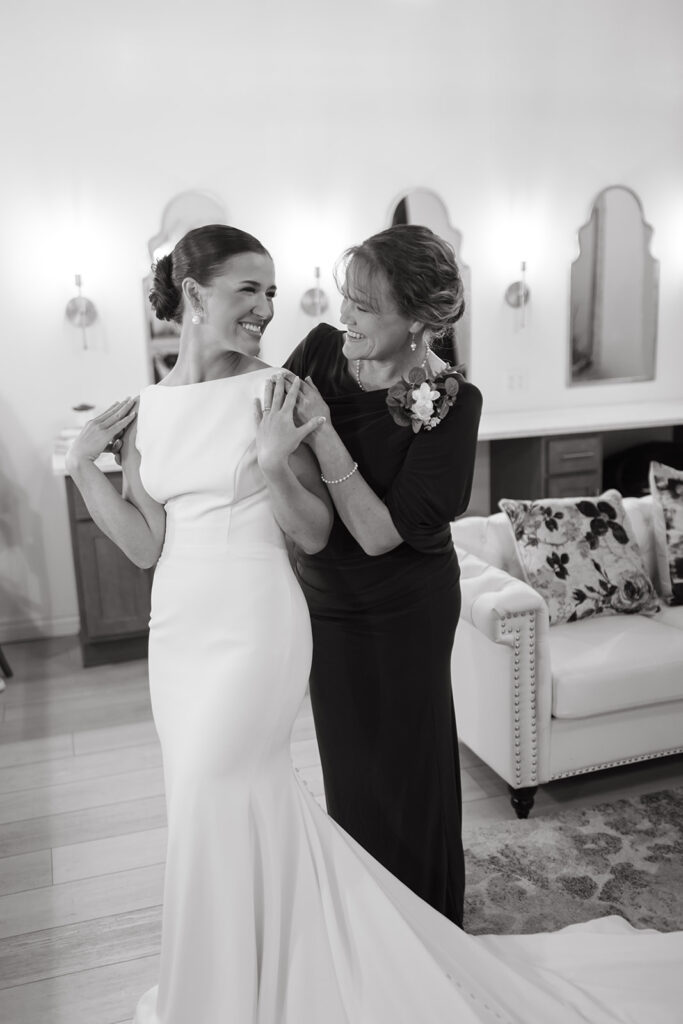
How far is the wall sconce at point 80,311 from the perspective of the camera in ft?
14.3

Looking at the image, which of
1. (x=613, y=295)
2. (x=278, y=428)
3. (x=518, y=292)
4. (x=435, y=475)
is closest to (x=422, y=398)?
(x=435, y=475)

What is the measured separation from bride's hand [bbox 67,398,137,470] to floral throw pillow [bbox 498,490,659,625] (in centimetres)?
169

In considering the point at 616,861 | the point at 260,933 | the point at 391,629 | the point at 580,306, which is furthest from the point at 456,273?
the point at 580,306

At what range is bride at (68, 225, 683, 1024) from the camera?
152 cm

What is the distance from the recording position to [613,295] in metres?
5.32

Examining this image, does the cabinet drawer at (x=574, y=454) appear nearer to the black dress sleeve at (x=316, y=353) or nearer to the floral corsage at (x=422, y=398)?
the black dress sleeve at (x=316, y=353)

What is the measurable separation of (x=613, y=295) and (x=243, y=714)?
14.9 feet

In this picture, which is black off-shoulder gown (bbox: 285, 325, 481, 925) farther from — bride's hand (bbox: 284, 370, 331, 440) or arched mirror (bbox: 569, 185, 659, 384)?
arched mirror (bbox: 569, 185, 659, 384)

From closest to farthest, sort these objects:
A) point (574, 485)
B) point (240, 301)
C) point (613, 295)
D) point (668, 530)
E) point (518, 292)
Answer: point (240, 301)
point (668, 530)
point (574, 485)
point (518, 292)
point (613, 295)

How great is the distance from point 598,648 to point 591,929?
0.95 m

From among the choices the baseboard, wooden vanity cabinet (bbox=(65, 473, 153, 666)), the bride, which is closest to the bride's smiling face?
the bride

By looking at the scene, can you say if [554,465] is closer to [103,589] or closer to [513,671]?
[513,671]

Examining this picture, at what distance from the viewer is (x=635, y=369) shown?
215 inches

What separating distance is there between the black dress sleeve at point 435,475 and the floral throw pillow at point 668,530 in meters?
1.78
